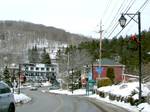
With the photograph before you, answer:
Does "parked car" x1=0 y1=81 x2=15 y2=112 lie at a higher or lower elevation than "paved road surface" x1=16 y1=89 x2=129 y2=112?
higher

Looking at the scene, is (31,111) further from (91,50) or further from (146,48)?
(91,50)

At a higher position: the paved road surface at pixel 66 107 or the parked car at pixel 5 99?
the parked car at pixel 5 99

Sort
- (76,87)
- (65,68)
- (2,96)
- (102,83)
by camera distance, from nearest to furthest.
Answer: (2,96) → (102,83) → (76,87) → (65,68)

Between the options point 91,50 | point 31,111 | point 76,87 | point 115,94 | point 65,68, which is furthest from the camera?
point 91,50

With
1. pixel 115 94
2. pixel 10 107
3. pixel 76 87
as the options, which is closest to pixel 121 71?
pixel 76 87

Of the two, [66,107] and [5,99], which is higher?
[5,99]

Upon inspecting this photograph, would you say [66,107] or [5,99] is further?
[66,107]

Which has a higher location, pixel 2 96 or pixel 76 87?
pixel 2 96

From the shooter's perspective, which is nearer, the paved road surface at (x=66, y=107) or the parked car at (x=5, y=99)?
the parked car at (x=5, y=99)

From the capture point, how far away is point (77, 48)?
550 ft

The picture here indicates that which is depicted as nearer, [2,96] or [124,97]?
[2,96]

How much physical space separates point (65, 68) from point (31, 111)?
12660cm

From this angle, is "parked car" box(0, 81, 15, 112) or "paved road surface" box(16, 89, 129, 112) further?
"paved road surface" box(16, 89, 129, 112)

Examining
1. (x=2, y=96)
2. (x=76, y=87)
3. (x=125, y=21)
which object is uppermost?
(x=125, y=21)
